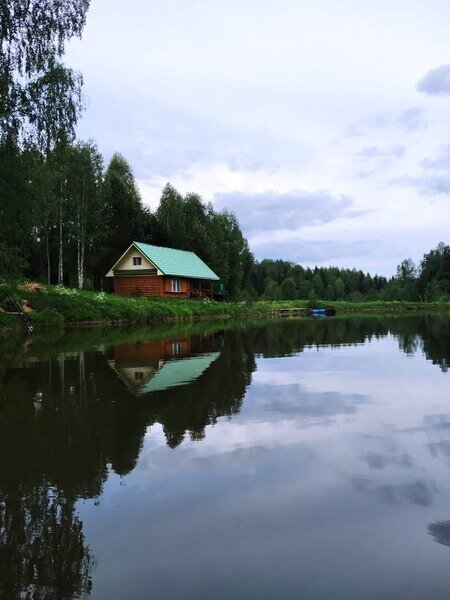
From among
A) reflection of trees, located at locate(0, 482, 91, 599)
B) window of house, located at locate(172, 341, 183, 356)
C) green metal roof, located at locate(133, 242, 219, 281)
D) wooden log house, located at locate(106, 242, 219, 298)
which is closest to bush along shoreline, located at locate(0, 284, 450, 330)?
wooden log house, located at locate(106, 242, 219, 298)

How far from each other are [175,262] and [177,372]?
42.8 m

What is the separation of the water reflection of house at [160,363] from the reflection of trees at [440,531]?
6.95 meters

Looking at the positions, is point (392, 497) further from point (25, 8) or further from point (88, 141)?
point (88, 141)

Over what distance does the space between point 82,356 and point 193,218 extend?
5399 cm

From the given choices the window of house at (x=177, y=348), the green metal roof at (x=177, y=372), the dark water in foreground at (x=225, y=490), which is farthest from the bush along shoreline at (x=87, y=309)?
the dark water in foreground at (x=225, y=490)

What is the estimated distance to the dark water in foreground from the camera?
3535 mm

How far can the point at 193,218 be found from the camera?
227 ft

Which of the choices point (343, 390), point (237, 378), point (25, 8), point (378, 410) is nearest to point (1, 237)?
point (25, 8)

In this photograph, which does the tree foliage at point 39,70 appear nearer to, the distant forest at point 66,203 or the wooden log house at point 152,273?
the distant forest at point 66,203

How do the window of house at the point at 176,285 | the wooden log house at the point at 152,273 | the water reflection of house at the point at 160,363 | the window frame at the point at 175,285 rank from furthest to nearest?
the window of house at the point at 176,285 < the window frame at the point at 175,285 < the wooden log house at the point at 152,273 < the water reflection of house at the point at 160,363

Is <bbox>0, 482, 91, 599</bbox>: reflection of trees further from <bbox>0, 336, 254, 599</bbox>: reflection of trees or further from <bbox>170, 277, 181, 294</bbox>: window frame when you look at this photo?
<bbox>170, 277, 181, 294</bbox>: window frame

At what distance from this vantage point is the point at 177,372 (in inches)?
524

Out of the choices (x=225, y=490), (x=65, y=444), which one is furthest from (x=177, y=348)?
(x=225, y=490)

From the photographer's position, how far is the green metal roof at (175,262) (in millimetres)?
52188
